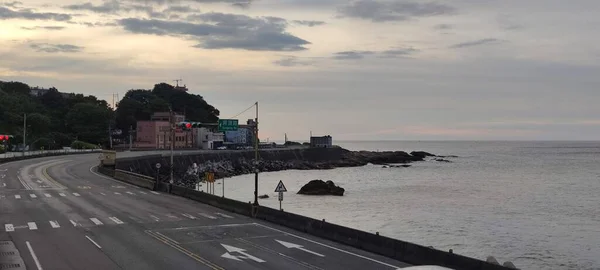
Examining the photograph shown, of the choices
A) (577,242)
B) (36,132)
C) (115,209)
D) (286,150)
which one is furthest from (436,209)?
(36,132)

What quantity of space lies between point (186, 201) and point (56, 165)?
5018cm

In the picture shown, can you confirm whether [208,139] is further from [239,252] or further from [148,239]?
[239,252]

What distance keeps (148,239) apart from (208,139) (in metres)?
159

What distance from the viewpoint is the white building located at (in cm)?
18188

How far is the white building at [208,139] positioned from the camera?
7160 inches

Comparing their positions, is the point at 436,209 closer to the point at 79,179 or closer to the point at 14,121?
the point at 79,179

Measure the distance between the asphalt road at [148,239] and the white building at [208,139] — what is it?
437 ft

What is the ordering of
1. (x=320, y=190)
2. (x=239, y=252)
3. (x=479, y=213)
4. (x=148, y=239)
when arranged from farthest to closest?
1. (x=320, y=190)
2. (x=479, y=213)
3. (x=148, y=239)
4. (x=239, y=252)

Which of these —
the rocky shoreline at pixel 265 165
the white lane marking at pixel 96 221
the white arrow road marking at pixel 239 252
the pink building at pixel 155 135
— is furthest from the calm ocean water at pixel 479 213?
the pink building at pixel 155 135

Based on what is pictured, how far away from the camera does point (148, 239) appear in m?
28.5

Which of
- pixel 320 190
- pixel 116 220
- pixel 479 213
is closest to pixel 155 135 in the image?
pixel 320 190

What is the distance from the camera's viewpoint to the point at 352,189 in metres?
91.4

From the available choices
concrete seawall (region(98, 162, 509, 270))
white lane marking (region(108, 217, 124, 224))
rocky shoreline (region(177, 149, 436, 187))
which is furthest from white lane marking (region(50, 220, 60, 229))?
rocky shoreline (region(177, 149, 436, 187))

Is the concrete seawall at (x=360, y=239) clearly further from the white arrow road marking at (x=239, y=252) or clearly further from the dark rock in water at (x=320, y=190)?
the dark rock in water at (x=320, y=190)
